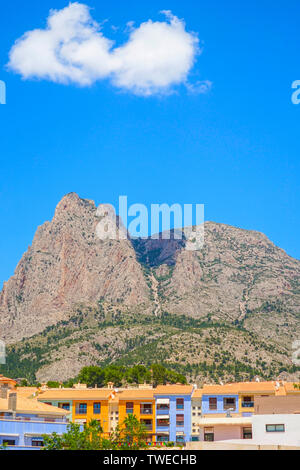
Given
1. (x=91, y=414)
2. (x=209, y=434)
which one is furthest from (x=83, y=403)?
(x=209, y=434)

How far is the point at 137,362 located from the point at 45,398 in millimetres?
→ 98005

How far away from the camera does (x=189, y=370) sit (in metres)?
181

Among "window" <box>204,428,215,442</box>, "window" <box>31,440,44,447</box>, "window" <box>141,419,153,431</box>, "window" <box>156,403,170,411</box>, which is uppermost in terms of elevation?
"window" <box>156,403,170,411</box>

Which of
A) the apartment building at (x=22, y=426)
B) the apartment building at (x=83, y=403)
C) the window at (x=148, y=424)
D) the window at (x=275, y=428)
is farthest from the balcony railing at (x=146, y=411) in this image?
the window at (x=275, y=428)

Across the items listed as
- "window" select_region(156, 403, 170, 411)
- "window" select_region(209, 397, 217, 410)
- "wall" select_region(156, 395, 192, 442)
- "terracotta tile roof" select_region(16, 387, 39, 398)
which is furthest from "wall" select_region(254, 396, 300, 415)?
"terracotta tile roof" select_region(16, 387, 39, 398)

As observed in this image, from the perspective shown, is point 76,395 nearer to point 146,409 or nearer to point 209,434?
point 146,409

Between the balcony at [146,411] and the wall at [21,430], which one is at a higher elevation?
the balcony at [146,411]

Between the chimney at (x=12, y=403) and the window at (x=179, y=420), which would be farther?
the window at (x=179, y=420)

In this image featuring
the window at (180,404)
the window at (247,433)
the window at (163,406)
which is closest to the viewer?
the window at (247,433)

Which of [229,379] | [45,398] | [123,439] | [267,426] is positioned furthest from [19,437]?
[229,379]

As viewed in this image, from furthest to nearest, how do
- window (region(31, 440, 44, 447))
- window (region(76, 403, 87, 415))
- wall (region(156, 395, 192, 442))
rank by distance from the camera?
wall (region(156, 395, 192, 442))
window (region(76, 403, 87, 415))
window (region(31, 440, 44, 447))

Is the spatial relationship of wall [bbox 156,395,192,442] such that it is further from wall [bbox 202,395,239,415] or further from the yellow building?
wall [bbox 202,395,239,415]

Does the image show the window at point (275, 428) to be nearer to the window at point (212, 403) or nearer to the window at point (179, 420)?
the window at point (212, 403)
